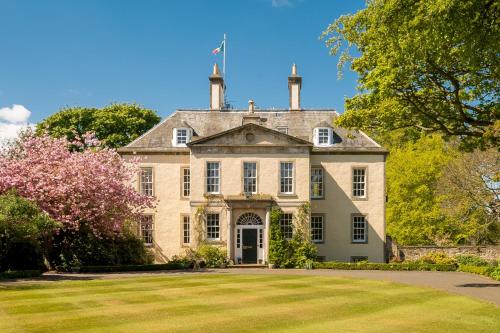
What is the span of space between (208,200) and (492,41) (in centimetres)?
2239

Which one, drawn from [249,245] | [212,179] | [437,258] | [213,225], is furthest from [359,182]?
[213,225]

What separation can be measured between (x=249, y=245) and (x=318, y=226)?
5348 mm

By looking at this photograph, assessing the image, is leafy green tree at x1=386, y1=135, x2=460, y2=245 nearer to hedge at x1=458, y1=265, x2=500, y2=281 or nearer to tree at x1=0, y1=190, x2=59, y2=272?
hedge at x1=458, y1=265, x2=500, y2=281

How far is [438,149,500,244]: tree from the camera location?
39438 mm

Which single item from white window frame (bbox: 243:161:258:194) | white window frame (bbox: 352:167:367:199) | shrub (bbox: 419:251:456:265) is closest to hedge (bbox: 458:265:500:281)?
shrub (bbox: 419:251:456:265)

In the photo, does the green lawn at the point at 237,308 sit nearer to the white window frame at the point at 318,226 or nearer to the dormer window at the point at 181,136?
the white window frame at the point at 318,226

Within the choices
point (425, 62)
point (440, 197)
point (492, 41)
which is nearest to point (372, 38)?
point (425, 62)

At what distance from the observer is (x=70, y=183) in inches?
1171

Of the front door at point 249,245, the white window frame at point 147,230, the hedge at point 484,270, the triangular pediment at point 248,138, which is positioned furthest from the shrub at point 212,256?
the hedge at point 484,270

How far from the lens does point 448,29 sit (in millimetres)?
14070

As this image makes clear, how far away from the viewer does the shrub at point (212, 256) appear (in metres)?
32.9

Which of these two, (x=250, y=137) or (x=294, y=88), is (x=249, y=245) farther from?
(x=294, y=88)

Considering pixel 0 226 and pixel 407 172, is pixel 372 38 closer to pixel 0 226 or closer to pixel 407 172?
pixel 0 226

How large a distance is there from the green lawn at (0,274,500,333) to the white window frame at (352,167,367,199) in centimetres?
1461
